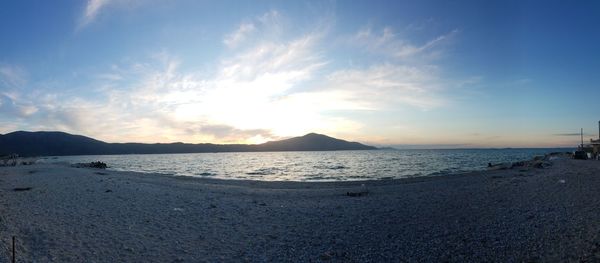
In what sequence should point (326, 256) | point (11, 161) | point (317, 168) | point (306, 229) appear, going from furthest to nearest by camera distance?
1. point (11, 161)
2. point (317, 168)
3. point (306, 229)
4. point (326, 256)

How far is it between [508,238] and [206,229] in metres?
9.61

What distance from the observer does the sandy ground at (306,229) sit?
344 inches

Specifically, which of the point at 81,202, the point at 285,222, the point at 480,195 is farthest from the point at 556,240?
the point at 81,202

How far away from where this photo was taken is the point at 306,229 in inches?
465

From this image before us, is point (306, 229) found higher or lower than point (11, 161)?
lower

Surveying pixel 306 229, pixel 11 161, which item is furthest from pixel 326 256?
pixel 11 161

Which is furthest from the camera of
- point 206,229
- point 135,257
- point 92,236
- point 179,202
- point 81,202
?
point 179,202

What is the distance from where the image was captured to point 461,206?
1505 cm

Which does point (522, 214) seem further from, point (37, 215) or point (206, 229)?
point (37, 215)

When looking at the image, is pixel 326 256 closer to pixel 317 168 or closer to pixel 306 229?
pixel 306 229

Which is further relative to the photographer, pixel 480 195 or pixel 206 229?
pixel 480 195

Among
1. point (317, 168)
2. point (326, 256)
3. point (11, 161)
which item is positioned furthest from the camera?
point (11, 161)

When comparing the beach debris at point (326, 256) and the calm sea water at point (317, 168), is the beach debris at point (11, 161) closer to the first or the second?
the calm sea water at point (317, 168)

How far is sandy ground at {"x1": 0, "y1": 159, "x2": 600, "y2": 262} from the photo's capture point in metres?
8.74
